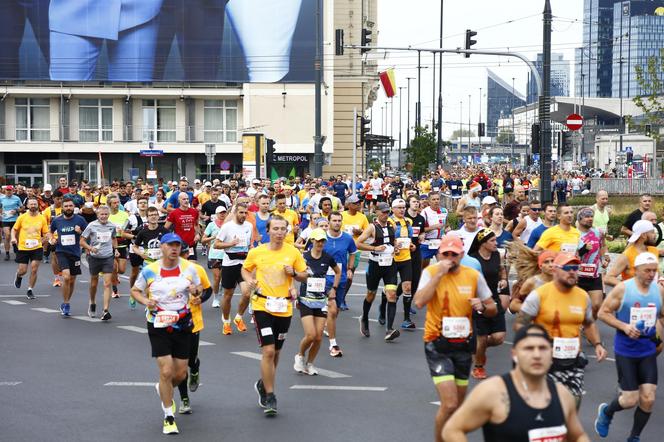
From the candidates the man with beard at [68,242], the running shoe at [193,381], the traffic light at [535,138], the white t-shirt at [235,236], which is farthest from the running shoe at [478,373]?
the traffic light at [535,138]

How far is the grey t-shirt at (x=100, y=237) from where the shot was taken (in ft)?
53.0

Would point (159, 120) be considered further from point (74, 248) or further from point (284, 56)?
point (74, 248)

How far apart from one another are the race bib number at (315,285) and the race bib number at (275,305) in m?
1.20

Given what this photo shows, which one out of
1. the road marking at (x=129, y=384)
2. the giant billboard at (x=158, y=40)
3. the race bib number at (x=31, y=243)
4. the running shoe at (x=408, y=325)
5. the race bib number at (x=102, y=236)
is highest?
the giant billboard at (x=158, y=40)

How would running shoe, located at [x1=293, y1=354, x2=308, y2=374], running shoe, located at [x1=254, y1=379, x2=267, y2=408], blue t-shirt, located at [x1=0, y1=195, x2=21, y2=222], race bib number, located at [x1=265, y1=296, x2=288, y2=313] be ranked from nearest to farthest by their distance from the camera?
running shoe, located at [x1=254, y1=379, x2=267, y2=408]
race bib number, located at [x1=265, y1=296, x2=288, y2=313]
running shoe, located at [x1=293, y1=354, x2=308, y2=374]
blue t-shirt, located at [x1=0, y1=195, x2=21, y2=222]

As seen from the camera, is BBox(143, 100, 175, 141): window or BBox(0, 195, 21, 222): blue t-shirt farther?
BBox(143, 100, 175, 141): window

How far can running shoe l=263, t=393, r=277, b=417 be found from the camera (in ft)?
31.7

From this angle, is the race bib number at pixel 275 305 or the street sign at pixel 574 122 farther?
the street sign at pixel 574 122

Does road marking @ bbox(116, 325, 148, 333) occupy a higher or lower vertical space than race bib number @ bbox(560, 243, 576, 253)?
lower

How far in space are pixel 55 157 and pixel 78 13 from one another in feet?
26.8

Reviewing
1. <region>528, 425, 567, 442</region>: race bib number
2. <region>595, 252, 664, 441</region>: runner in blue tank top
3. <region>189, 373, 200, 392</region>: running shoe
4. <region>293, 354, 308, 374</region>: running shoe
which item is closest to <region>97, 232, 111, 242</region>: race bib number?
<region>293, 354, 308, 374</region>: running shoe

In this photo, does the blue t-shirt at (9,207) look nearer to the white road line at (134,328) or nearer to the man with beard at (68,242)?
the man with beard at (68,242)

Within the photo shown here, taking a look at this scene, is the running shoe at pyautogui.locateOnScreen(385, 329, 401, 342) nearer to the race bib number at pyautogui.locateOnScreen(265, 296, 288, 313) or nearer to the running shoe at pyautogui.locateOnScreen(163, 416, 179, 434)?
the race bib number at pyautogui.locateOnScreen(265, 296, 288, 313)

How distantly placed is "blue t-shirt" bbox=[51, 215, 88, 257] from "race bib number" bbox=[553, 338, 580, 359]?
10.3m
